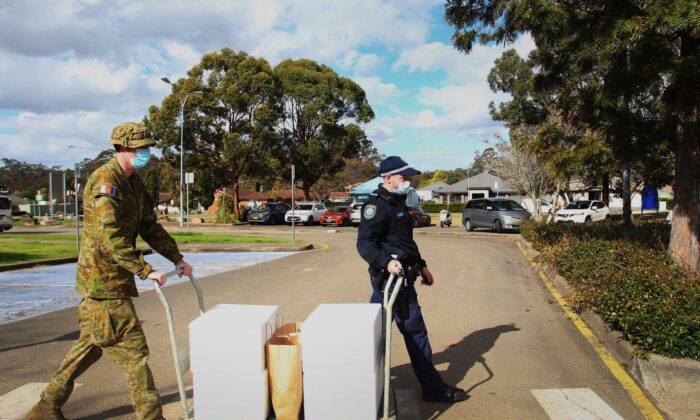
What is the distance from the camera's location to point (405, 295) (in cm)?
411

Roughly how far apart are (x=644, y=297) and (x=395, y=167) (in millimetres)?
2891

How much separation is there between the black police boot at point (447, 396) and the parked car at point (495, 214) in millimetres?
21546

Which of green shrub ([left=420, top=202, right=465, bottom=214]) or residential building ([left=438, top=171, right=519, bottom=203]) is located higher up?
residential building ([left=438, top=171, right=519, bottom=203])

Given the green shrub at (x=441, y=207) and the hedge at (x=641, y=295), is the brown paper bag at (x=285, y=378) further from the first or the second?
the green shrub at (x=441, y=207)

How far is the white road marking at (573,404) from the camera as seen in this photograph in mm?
3973

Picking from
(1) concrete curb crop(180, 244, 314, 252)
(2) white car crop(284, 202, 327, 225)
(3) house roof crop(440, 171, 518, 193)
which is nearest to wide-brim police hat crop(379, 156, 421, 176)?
(1) concrete curb crop(180, 244, 314, 252)

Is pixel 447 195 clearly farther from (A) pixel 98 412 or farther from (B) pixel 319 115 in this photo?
(A) pixel 98 412

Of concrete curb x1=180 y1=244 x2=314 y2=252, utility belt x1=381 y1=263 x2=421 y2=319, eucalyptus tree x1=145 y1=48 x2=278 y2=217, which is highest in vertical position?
A: eucalyptus tree x1=145 y1=48 x2=278 y2=217

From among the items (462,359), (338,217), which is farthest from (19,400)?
(338,217)

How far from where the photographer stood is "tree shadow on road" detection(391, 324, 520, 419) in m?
4.19

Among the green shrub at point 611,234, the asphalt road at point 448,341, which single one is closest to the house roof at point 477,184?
the green shrub at point 611,234

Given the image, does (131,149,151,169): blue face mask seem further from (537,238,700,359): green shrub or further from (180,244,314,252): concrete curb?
(180,244,314,252): concrete curb

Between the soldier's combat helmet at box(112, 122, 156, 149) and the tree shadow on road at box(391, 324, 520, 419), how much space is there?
267 centimetres

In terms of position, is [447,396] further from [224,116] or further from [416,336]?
[224,116]
